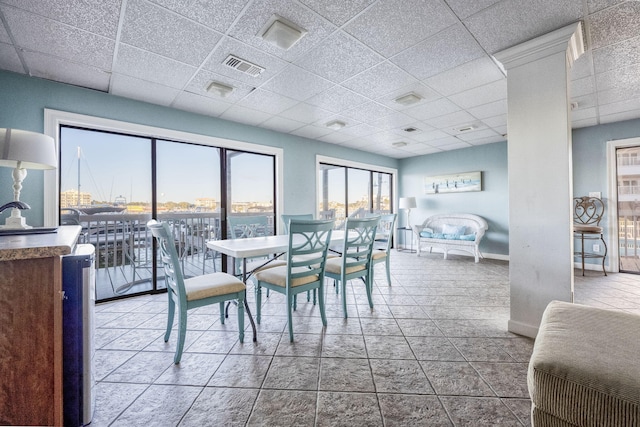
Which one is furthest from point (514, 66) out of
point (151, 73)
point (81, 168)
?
point (81, 168)

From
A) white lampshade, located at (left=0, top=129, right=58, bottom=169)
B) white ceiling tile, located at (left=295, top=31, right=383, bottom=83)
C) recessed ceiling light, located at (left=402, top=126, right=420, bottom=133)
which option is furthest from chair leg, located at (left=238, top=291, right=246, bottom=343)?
recessed ceiling light, located at (left=402, top=126, right=420, bottom=133)

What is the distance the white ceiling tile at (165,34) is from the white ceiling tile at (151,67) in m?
0.11

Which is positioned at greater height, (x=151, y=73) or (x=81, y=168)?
(x=151, y=73)

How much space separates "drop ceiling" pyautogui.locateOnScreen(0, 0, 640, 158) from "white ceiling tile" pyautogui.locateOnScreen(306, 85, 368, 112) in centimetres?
2

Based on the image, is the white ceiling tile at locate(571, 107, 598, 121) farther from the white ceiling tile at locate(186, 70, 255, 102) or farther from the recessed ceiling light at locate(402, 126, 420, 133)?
the white ceiling tile at locate(186, 70, 255, 102)

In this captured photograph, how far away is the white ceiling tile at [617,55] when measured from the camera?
7.36ft

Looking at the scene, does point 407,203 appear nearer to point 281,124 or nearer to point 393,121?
point 393,121

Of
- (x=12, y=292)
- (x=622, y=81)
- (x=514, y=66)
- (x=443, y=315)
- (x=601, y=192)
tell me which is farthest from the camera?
(x=601, y=192)

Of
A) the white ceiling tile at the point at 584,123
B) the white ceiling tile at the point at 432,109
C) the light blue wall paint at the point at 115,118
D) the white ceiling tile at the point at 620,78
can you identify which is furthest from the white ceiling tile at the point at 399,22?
the white ceiling tile at the point at 584,123

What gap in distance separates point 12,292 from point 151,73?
7.71ft

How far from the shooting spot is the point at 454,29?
6.79ft

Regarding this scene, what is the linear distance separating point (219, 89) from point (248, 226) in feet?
5.36

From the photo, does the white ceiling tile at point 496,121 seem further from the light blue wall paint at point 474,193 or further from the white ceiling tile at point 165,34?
the white ceiling tile at point 165,34

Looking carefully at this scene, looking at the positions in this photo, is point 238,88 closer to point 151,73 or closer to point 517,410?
point 151,73
